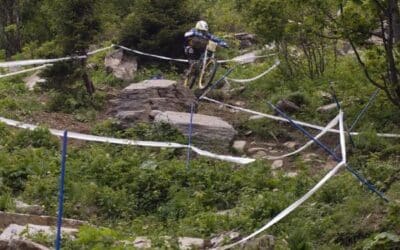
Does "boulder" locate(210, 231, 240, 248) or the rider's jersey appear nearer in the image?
"boulder" locate(210, 231, 240, 248)

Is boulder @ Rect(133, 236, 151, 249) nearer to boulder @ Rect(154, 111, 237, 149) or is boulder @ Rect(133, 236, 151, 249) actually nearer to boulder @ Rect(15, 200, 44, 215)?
boulder @ Rect(15, 200, 44, 215)

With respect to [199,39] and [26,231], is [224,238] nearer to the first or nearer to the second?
[26,231]

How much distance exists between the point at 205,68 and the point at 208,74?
18 cm

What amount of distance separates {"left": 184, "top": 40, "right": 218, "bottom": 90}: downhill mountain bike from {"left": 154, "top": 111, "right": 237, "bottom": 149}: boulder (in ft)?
7.04

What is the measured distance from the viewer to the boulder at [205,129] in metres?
10.2

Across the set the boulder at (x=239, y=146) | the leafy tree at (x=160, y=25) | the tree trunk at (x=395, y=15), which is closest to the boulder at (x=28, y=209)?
the boulder at (x=239, y=146)

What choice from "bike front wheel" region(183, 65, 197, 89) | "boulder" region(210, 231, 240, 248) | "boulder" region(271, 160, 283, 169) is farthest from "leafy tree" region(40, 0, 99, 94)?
"boulder" region(210, 231, 240, 248)

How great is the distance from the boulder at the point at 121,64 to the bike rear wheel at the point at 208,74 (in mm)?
2374

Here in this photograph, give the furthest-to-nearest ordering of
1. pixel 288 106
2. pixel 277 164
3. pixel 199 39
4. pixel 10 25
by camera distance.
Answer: pixel 10 25 → pixel 199 39 → pixel 288 106 → pixel 277 164

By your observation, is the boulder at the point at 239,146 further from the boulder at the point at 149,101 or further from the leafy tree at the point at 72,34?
the leafy tree at the point at 72,34

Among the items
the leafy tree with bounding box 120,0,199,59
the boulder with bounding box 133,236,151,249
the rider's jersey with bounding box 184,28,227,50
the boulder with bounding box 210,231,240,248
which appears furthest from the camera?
the leafy tree with bounding box 120,0,199,59

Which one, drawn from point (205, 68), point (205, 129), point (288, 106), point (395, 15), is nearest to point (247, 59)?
point (205, 68)

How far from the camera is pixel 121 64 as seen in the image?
15484 millimetres

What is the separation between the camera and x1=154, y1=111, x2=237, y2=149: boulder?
1019cm
